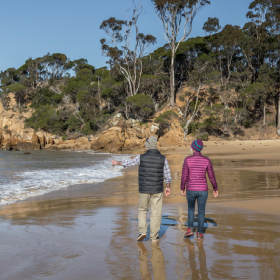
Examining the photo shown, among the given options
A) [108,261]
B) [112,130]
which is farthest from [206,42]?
[108,261]

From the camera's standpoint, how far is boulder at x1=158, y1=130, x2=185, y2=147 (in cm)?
3328

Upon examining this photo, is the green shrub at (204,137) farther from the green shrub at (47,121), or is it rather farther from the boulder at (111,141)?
the green shrub at (47,121)

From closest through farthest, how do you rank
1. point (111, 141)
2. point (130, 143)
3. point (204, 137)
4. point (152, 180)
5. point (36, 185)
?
point (152, 180)
point (36, 185)
point (111, 141)
point (204, 137)
point (130, 143)

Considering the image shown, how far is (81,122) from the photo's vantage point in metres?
47.7

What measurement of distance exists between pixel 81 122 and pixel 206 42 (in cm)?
2227

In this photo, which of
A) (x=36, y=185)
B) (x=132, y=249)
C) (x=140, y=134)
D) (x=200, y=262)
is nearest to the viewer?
(x=200, y=262)

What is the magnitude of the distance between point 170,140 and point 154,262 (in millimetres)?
30716

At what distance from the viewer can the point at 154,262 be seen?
3.41 meters

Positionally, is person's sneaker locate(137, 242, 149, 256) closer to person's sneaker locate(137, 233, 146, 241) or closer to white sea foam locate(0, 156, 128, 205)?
person's sneaker locate(137, 233, 146, 241)

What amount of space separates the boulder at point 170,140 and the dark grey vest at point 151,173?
28819 millimetres

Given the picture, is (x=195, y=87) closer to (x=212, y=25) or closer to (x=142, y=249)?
(x=212, y=25)

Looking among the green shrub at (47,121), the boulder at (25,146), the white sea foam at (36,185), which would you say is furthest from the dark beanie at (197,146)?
the green shrub at (47,121)

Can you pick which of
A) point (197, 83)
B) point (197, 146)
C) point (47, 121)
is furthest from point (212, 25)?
point (197, 146)

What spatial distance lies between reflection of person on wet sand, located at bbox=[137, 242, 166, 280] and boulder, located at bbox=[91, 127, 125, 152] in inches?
1141
